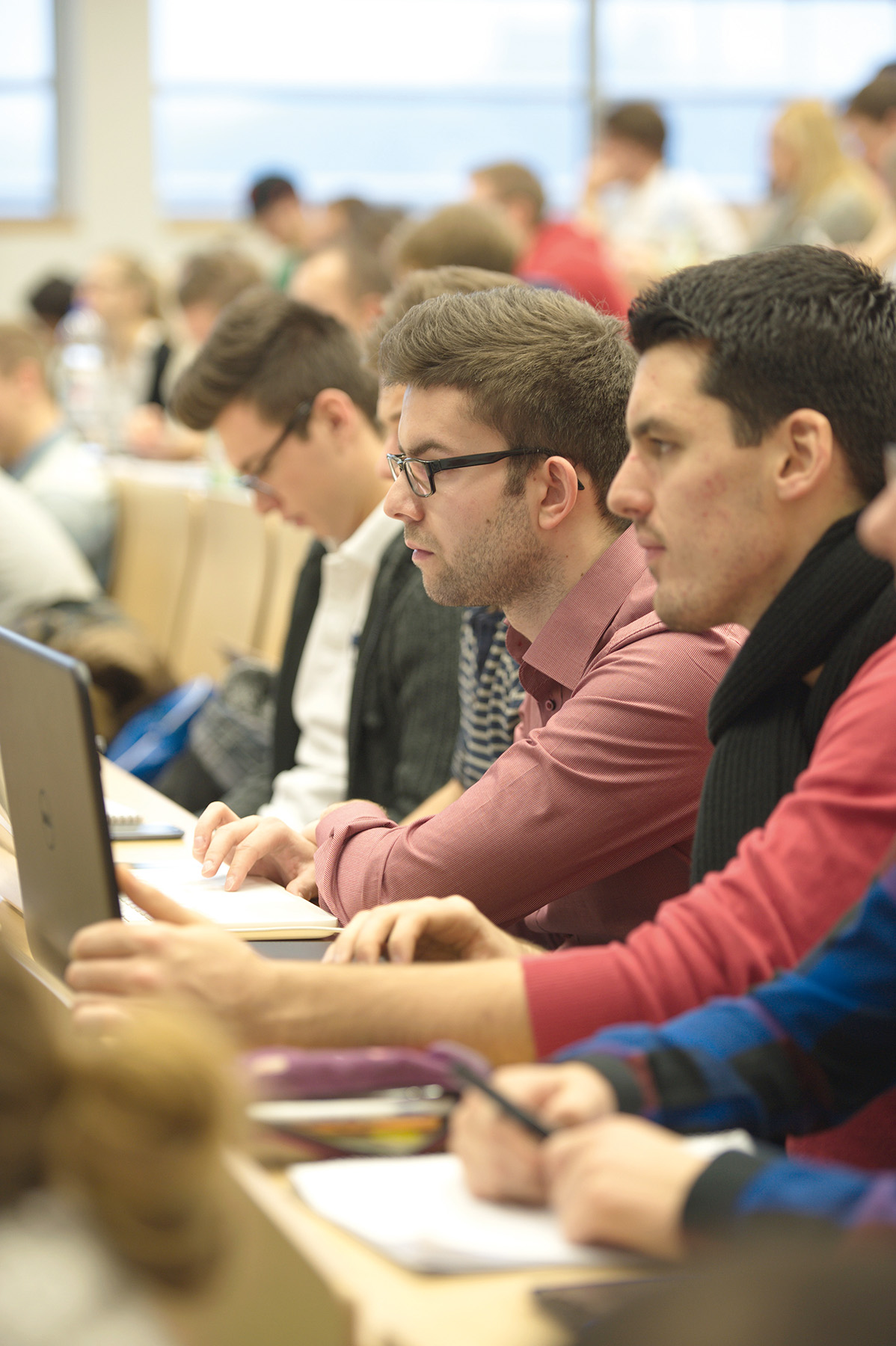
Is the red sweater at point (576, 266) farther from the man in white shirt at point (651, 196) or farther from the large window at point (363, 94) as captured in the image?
the large window at point (363, 94)

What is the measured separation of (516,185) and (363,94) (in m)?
4.53

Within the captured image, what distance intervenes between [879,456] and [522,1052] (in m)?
0.57

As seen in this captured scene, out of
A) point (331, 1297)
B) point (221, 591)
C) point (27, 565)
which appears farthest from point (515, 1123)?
point (27, 565)

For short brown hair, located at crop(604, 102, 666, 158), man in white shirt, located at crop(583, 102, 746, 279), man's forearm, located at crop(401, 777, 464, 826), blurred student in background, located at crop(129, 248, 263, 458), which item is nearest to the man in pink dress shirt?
man's forearm, located at crop(401, 777, 464, 826)

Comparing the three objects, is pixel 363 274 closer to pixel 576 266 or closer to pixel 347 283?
pixel 347 283

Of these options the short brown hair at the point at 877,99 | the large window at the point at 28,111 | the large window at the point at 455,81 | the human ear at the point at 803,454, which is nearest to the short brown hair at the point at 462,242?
the short brown hair at the point at 877,99

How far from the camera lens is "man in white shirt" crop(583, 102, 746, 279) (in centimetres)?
612

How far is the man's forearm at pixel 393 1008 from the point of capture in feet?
3.66

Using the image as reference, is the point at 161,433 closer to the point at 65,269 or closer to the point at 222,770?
the point at 222,770

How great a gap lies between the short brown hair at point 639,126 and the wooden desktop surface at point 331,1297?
581 centimetres

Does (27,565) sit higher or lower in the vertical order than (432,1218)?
lower

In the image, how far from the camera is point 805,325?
4.24ft

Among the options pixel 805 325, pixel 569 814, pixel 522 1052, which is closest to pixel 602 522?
pixel 569 814

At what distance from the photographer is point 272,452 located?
262 cm
